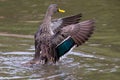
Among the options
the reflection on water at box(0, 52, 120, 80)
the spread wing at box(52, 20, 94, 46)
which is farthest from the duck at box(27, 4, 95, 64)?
the reflection on water at box(0, 52, 120, 80)

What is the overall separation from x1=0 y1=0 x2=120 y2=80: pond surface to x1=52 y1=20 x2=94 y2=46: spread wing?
469 millimetres

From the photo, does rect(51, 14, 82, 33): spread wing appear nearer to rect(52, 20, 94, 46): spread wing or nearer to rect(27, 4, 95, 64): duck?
rect(27, 4, 95, 64): duck

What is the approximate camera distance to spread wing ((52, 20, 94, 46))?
1105 centimetres

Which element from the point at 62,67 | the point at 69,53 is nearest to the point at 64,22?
the point at 69,53

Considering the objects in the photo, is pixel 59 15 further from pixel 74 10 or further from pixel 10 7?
pixel 10 7

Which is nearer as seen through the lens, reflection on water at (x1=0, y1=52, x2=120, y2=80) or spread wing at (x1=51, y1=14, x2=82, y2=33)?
reflection on water at (x1=0, y1=52, x2=120, y2=80)

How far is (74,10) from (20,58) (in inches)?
191

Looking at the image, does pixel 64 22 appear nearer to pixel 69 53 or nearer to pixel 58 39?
pixel 69 53

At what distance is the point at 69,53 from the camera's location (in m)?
12.0

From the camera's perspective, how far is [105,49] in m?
12.1

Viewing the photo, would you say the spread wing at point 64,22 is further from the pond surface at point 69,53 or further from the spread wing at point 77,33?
the spread wing at point 77,33

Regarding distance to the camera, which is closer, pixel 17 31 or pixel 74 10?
pixel 17 31

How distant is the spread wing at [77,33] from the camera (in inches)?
435

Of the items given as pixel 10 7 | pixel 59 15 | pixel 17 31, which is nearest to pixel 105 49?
pixel 17 31
